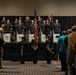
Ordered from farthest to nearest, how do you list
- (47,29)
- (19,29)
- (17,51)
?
(19,29) → (47,29) → (17,51)

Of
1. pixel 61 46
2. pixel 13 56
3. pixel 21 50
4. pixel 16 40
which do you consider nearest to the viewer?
pixel 61 46

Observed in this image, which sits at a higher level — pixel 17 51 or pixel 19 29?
Answer: pixel 19 29

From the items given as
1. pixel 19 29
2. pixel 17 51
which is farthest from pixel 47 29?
pixel 17 51

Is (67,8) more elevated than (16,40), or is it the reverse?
(67,8)

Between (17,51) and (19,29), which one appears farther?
(19,29)

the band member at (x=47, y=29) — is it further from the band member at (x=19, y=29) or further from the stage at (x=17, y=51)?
the stage at (x=17, y=51)

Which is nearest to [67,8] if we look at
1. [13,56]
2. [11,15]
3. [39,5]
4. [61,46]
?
[39,5]

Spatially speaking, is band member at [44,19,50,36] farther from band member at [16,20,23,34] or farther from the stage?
the stage

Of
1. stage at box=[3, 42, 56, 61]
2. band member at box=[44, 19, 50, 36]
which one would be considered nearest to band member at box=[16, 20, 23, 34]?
band member at box=[44, 19, 50, 36]

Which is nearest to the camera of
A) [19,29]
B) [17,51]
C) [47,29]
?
[17,51]

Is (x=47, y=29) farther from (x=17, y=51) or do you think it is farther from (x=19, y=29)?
(x=17, y=51)

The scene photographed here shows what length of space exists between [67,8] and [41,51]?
28.0ft

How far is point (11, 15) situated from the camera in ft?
88.3

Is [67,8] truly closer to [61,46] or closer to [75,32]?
[61,46]
